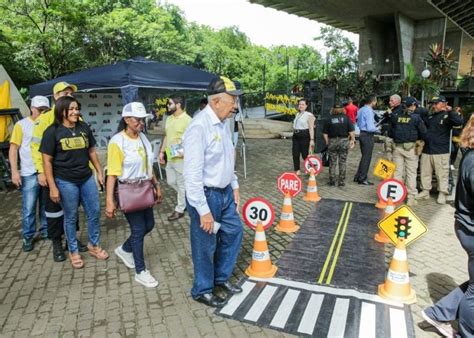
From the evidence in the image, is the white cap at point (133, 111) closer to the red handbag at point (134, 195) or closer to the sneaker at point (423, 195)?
the red handbag at point (134, 195)

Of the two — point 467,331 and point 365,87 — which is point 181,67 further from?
point 365,87

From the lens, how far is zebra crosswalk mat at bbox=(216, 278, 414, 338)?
301 centimetres

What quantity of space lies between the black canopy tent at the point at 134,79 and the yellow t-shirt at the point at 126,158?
4.32 metres

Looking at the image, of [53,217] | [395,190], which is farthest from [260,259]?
[395,190]

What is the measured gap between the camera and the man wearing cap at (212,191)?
9.37ft

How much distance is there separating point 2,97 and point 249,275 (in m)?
7.42

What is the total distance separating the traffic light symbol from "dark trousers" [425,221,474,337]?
815 millimetres

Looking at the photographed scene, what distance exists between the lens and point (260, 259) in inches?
154

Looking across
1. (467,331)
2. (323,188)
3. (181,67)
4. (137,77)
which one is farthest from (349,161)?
(467,331)

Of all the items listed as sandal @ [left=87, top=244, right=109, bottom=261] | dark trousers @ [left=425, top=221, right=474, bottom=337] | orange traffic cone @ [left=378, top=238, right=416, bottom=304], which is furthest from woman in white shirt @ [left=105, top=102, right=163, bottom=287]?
dark trousers @ [left=425, top=221, right=474, bottom=337]

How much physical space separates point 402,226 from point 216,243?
6.36 ft

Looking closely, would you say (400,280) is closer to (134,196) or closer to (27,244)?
(134,196)

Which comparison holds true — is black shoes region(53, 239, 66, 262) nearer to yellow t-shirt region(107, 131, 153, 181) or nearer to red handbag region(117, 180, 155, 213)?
red handbag region(117, 180, 155, 213)

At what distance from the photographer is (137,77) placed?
25.2ft
